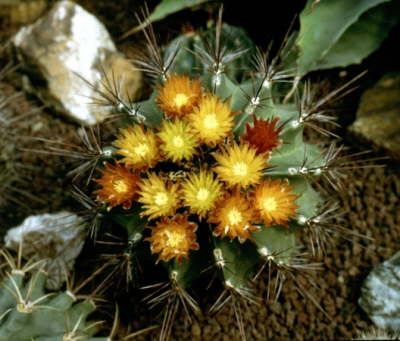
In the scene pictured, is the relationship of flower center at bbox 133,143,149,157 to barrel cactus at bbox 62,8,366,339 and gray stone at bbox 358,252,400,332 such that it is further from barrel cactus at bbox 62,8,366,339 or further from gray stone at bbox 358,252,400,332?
gray stone at bbox 358,252,400,332

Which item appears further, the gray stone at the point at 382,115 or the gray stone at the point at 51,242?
the gray stone at the point at 382,115

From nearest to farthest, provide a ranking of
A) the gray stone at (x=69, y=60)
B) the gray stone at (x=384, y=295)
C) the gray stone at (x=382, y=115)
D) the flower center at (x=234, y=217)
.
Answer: the flower center at (x=234, y=217) < the gray stone at (x=384, y=295) < the gray stone at (x=382, y=115) < the gray stone at (x=69, y=60)

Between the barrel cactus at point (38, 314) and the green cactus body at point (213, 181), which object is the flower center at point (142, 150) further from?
the barrel cactus at point (38, 314)

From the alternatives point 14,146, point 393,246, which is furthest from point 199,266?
point 14,146

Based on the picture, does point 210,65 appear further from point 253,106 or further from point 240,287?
point 240,287

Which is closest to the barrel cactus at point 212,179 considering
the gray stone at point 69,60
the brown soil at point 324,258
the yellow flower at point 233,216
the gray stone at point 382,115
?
the yellow flower at point 233,216

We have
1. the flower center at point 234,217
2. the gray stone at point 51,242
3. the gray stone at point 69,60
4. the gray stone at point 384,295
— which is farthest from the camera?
the gray stone at point 69,60

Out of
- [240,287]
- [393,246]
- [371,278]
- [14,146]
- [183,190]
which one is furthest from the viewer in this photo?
[14,146]
